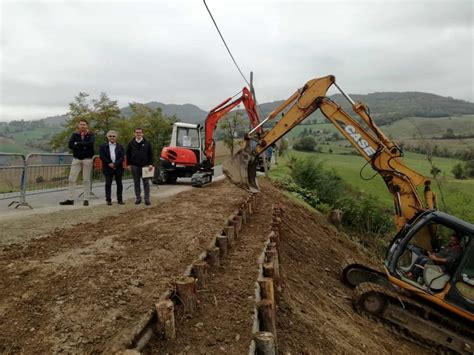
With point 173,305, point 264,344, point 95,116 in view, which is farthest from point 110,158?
point 95,116

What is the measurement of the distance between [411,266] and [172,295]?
4.17 m

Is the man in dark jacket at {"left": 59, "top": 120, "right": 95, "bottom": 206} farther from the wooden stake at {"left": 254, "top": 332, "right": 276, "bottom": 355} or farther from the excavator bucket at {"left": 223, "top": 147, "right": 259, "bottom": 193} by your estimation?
the wooden stake at {"left": 254, "top": 332, "right": 276, "bottom": 355}

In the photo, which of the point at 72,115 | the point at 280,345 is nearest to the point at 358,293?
the point at 280,345

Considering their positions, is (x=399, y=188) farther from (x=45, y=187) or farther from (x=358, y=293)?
(x=45, y=187)

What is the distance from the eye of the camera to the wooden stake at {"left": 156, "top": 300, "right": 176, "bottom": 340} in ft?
10.3

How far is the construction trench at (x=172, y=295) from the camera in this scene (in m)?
3.14

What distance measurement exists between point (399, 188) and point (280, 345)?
413cm

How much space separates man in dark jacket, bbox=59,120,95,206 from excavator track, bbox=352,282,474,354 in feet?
20.7

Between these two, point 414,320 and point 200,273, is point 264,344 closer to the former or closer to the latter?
point 200,273

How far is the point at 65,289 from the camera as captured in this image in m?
3.88

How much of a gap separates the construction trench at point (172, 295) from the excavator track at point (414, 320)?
176 mm

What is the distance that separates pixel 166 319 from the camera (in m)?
3.14

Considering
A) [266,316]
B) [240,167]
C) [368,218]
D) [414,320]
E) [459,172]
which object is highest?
[240,167]

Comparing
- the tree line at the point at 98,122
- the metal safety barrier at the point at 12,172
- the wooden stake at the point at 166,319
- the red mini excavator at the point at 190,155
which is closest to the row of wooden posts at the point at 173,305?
the wooden stake at the point at 166,319
